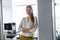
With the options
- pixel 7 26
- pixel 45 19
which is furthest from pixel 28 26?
pixel 7 26

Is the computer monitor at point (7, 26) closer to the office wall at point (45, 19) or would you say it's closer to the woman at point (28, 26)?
the woman at point (28, 26)

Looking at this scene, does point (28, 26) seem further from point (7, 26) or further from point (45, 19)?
point (7, 26)

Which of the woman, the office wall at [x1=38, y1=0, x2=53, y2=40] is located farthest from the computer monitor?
the office wall at [x1=38, y1=0, x2=53, y2=40]

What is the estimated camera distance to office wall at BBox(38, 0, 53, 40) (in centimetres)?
311

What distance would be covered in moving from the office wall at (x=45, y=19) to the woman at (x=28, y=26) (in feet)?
0.64

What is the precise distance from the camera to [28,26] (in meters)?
3.22

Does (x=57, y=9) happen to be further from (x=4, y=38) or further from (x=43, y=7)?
(x=4, y=38)

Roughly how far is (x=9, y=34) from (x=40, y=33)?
899 mm

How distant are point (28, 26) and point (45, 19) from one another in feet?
1.59

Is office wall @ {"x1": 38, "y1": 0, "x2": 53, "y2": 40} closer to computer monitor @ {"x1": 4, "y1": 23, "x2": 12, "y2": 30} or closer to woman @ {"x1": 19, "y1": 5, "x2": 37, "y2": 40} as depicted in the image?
woman @ {"x1": 19, "y1": 5, "x2": 37, "y2": 40}

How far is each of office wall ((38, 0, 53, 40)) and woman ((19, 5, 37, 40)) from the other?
194mm

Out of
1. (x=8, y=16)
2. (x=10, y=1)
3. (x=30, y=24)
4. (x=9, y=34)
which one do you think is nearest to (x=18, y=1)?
(x=10, y=1)

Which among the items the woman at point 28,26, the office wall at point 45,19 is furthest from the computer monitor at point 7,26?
the office wall at point 45,19

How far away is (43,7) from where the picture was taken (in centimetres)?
314
